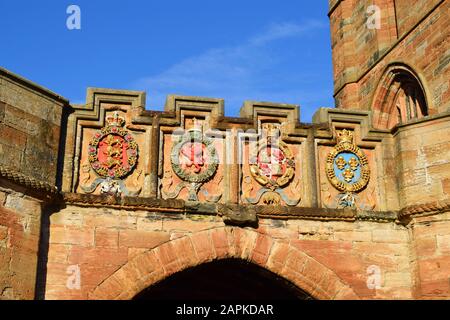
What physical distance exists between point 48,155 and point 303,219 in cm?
330

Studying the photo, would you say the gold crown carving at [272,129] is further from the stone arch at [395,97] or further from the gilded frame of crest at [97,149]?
the stone arch at [395,97]

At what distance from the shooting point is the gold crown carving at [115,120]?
9438 mm

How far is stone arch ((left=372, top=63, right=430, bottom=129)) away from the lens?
13.9 metres

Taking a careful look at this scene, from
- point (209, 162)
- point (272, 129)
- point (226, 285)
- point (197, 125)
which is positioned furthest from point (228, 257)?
point (272, 129)

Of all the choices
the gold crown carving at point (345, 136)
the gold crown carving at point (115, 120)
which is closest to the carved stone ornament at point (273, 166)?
the gold crown carving at point (345, 136)

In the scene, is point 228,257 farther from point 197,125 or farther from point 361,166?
point 361,166

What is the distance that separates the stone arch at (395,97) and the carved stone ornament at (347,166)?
4.17 metres

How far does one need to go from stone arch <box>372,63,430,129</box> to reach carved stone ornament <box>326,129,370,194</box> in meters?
4.17

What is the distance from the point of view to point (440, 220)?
924 cm

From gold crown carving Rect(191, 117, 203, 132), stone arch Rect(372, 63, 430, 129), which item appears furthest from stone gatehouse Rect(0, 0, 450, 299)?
stone arch Rect(372, 63, 430, 129)

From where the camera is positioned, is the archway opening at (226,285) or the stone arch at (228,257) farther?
the archway opening at (226,285)
